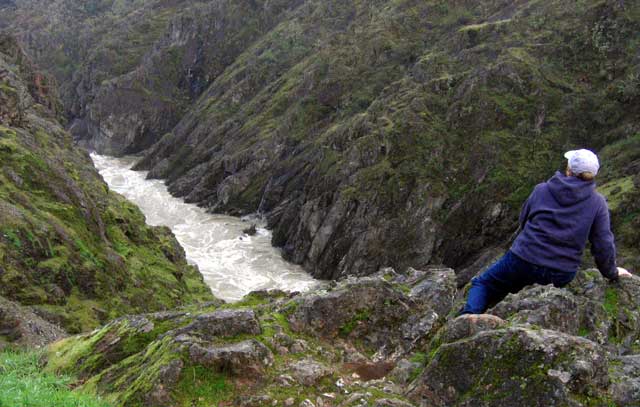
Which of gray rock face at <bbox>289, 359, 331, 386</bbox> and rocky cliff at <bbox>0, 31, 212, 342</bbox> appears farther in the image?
rocky cliff at <bbox>0, 31, 212, 342</bbox>

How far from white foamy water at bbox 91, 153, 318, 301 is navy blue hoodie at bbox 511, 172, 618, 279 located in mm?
35875

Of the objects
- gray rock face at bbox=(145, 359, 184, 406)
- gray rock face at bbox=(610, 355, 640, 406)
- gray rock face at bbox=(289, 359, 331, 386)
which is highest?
gray rock face at bbox=(610, 355, 640, 406)

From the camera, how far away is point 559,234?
8352 millimetres

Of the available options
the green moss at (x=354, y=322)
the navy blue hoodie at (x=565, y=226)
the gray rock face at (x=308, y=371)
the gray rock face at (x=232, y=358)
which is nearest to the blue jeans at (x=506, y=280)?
the navy blue hoodie at (x=565, y=226)

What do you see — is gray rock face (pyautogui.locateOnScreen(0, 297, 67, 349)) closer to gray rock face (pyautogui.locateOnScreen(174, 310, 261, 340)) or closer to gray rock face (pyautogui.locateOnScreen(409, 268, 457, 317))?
gray rock face (pyautogui.locateOnScreen(174, 310, 261, 340))

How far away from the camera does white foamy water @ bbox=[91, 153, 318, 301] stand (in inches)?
1892

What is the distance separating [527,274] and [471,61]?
5809 cm

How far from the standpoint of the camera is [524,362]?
702 cm

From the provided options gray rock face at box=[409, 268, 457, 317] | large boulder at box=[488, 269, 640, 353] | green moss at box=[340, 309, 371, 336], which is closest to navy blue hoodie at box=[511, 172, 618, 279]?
large boulder at box=[488, 269, 640, 353]

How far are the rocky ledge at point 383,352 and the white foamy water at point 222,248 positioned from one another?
32921 mm

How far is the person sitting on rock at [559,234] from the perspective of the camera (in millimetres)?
8344

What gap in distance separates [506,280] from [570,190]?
6.02 feet

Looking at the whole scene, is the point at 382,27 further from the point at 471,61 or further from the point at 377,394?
the point at 377,394

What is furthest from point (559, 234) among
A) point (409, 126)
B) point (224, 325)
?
point (409, 126)
